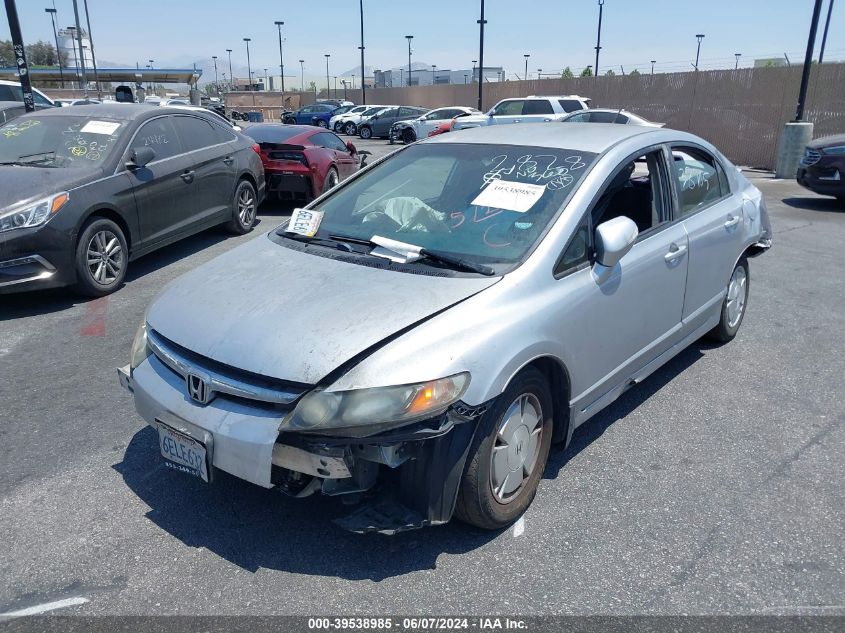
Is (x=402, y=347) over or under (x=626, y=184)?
under

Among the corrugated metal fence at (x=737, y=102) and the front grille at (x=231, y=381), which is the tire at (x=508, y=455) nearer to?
the front grille at (x=231, y=381)

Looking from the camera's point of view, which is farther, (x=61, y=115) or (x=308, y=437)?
(x=61, y=115)

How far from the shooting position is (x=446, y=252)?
10.8 feet

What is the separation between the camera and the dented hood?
265 cm

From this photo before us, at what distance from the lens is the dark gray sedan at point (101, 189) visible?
18.9ft

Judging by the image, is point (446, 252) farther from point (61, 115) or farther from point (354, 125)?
point (354, 125)

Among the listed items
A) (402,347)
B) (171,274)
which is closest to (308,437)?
(402,347)

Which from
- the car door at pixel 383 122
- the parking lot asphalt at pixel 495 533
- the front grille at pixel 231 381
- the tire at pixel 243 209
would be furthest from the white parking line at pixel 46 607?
the car door at pixel 383 122

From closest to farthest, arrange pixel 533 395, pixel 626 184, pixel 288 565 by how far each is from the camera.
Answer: pixel 288 565 → pixel 533 395 → pixel 626 184

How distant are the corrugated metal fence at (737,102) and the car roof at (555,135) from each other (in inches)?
642

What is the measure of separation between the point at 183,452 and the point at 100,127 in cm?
524

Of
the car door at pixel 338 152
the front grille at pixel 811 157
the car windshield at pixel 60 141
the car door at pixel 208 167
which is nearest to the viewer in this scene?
the car windshield at pixel 60 141

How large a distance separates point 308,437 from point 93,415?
2179 millimetres

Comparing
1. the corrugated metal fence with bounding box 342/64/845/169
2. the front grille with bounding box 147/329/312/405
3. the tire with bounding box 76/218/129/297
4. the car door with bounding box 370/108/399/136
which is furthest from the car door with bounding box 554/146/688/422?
the car door with bounding box 370/108/399/136
